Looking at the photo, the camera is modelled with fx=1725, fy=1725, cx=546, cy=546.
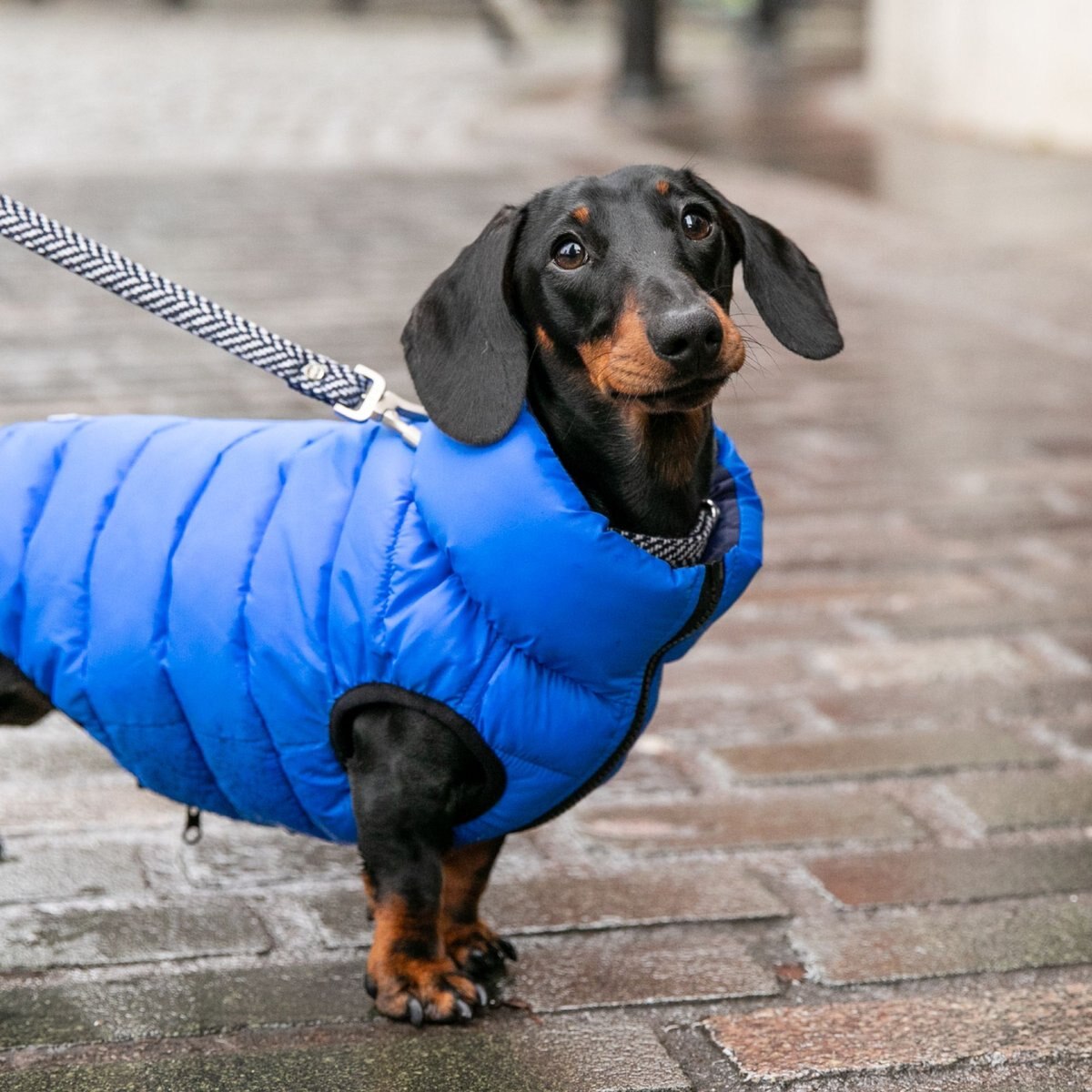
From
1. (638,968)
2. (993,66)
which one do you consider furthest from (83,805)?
(993,66)

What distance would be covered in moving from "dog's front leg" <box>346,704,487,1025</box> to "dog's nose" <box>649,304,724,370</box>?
60 centimetres

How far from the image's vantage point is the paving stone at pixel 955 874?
285 centimetres

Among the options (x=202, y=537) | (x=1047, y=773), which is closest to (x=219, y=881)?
(x=202, y=537)

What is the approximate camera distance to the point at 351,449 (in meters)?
2.59

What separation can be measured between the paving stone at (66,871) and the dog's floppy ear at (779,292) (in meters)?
1.40

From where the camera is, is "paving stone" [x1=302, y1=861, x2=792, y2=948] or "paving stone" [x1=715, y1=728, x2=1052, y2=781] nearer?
"paving stone" [x1=302, y1=861, x2=792, y2=948]

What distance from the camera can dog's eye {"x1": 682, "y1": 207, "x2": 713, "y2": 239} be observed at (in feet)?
8.48

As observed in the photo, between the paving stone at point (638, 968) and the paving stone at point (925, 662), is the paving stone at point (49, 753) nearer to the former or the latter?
the paving stone at point (638, 968)

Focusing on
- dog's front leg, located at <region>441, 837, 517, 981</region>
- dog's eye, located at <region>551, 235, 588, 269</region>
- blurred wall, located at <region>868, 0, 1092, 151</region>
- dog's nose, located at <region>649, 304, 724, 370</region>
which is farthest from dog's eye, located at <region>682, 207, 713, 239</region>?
blurred wall, located at <region>868, 0, 1092, 151</region>

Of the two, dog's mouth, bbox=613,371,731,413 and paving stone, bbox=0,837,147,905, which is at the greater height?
dog's mouth, bbox=613,371,731,413

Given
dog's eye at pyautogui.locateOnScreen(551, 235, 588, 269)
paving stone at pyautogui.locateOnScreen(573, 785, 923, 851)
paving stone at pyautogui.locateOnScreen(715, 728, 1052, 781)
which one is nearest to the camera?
dog's eye at pyautogui.locateOnScreen(551, 235, 588, 269)

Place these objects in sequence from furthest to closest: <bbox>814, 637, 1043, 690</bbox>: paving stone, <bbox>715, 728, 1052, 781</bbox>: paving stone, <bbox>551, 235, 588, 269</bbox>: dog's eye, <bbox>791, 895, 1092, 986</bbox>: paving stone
Answer: <bbox>814, 637, 1043, 690</bbox>: paving stone < <bbox>715, 728, 1052, 781</bbox>: paving stone < <bbox>791, 895, 1092, 986</bbox>: paving stone < <bbox>551, 235, 588, 269</bbox>: dog's eye

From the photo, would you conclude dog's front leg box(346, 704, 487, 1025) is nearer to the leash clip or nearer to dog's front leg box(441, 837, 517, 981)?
dog's front leg box(441, 837, 517, 981)

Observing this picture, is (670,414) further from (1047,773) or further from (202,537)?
(1047,773)
